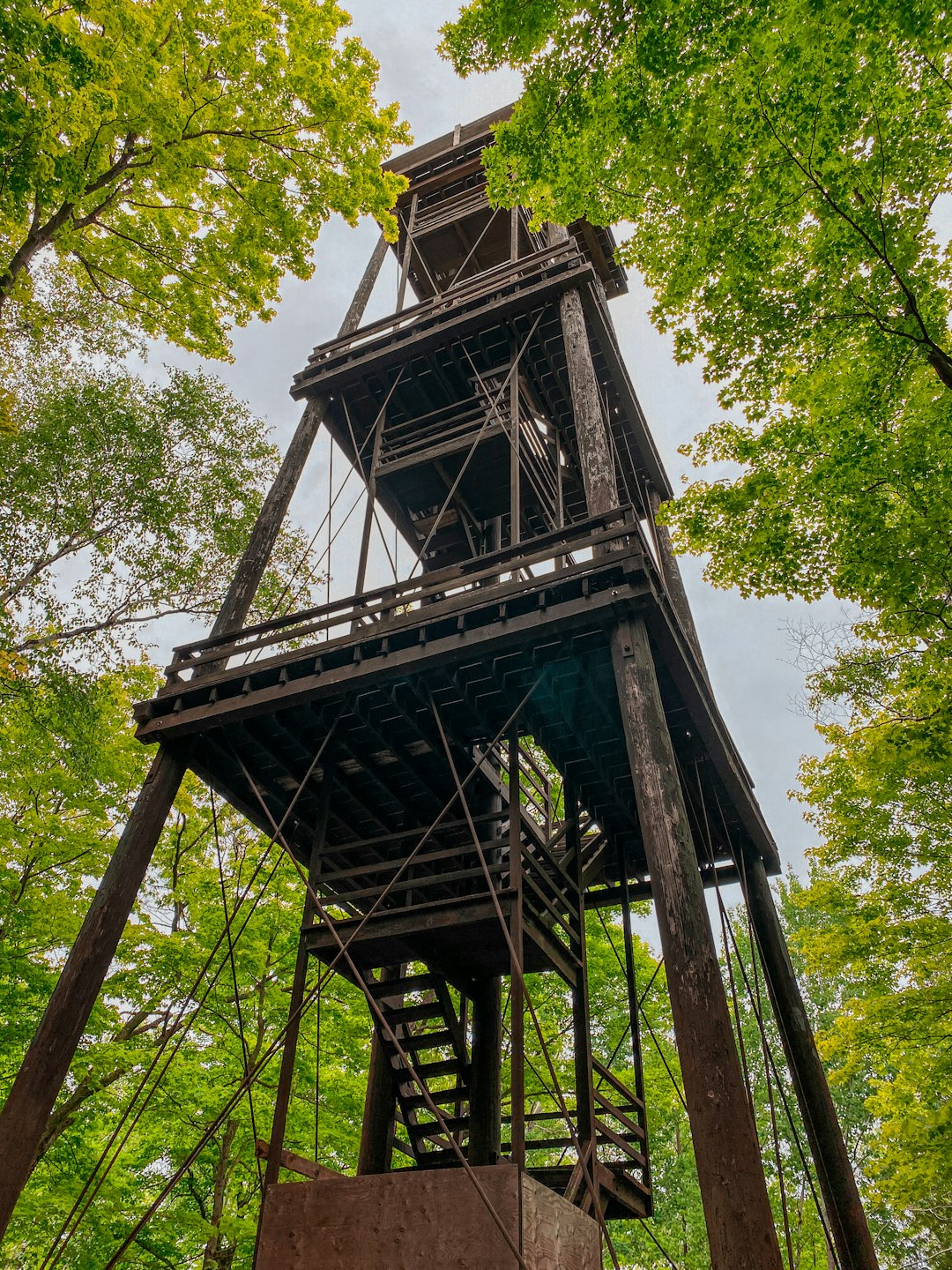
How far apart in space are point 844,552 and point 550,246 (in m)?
6.38

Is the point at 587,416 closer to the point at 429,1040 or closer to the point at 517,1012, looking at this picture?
the point at 517,1012

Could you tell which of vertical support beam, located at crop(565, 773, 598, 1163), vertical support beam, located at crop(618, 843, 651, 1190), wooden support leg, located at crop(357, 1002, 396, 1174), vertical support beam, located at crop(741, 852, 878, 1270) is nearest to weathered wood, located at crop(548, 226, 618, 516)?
vertical support beam, located at crop(565, 773, 598, 1163)

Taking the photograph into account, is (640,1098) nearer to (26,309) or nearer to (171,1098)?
(171,1098)

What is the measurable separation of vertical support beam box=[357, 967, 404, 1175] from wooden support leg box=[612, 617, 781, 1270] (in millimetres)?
4883

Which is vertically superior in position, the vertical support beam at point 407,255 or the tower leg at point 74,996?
the vertical support beam at point 407,255

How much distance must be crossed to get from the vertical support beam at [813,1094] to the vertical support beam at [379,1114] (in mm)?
4251

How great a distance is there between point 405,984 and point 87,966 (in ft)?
10.1

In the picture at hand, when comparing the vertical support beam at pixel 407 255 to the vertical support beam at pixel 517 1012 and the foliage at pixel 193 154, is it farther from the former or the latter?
the vertical support beam at pixel 517 1012

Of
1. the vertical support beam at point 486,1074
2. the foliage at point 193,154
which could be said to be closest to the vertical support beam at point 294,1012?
the vertical support beam at point 486,1074

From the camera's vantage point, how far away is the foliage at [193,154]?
8.15m

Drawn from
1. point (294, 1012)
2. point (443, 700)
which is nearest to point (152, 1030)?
point (294, 1012)

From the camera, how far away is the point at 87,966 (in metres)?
6.55

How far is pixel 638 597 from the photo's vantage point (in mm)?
6449

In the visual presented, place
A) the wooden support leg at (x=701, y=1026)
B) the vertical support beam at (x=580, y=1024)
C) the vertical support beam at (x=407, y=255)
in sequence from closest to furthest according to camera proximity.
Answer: the wooden support leg at (x=701, y=1026), the vertical support beam at (x=580, y=1024), the vertical support beam at (x=407, y=255)
